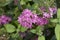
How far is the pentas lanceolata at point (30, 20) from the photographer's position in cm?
104

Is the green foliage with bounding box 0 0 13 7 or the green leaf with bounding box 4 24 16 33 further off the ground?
the green foliage with bounding box 0 0 13 7

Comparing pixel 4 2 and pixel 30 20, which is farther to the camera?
pixel 4 2

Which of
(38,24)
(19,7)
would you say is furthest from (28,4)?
(38,24)

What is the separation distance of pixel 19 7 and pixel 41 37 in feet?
0.78

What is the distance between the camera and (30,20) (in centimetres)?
104

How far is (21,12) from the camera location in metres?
1.16

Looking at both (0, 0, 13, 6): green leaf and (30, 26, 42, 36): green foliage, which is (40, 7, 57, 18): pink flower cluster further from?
(0, 0, 13, 6): green leaf

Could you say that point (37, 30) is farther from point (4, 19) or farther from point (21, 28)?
point (4, 19)

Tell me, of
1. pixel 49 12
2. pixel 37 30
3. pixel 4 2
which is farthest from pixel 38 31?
pixel 4 2

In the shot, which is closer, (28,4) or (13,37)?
(13,37)

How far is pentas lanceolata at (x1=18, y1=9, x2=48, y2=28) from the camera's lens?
3.42ft

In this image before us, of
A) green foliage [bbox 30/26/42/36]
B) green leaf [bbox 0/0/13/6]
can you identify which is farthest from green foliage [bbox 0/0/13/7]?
green foliage [bbox 30/26/42/36]

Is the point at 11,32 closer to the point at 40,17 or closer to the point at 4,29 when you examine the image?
the point at 4,29

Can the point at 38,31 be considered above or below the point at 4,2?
below
